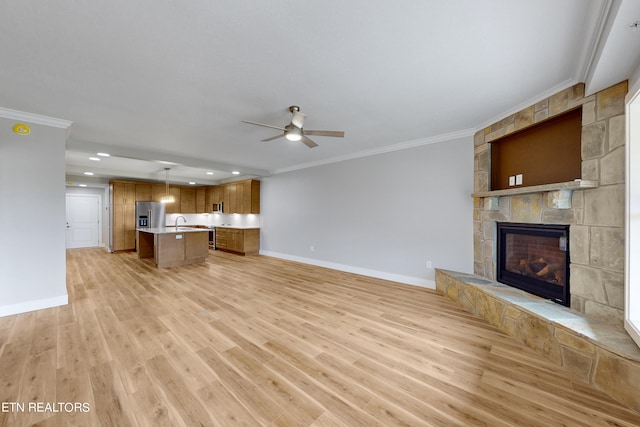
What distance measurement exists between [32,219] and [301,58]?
4140 millimetres

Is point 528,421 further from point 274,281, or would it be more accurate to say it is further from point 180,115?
point 180,115

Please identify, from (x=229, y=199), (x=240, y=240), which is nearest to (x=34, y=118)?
(x=240, y=240)

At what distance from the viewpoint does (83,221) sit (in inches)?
355

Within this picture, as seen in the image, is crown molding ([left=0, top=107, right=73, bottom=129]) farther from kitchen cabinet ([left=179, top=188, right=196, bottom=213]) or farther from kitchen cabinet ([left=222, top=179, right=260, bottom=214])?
kitchen cabinet ([left=179, top=188, right=196, bottom=213])

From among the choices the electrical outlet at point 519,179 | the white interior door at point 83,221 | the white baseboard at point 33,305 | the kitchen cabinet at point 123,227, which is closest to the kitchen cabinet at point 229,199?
the kitchen cabinet at point 123,227

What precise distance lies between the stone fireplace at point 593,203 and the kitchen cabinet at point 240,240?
6.55 m

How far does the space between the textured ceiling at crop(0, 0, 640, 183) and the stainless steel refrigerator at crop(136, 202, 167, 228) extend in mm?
5371

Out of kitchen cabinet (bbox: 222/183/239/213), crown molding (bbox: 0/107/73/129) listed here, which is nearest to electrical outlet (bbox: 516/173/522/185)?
crown molding (bbox: 0/107/73/129)

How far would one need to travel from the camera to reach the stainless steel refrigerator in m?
8.20

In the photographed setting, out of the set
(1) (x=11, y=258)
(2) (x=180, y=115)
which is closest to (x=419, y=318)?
(2) (x=180, y=115)

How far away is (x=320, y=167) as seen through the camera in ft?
19.8

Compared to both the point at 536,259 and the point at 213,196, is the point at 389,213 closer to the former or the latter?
the point at 536,259

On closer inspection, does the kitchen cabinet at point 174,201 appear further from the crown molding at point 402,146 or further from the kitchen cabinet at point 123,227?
the crown molding at point 402,146

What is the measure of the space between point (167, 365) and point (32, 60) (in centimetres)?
285
